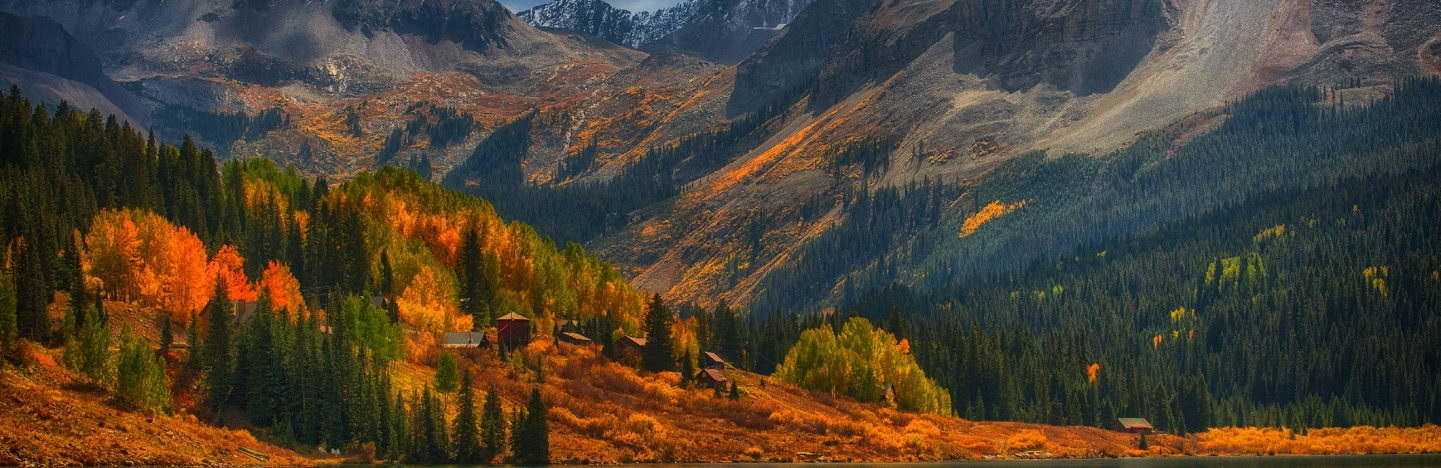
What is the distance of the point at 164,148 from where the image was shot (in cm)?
17012

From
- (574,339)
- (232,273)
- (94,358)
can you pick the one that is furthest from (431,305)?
(94,358)

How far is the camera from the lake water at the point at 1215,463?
148 m

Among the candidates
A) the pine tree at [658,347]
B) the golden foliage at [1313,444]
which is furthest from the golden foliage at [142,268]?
the golden foliage at [1313,444]

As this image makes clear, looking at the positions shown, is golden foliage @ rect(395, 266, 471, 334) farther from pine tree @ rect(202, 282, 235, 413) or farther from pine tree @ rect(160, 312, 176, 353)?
pine tree @ rect(202, 282, 235, 413)

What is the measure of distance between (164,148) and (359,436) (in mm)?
65553

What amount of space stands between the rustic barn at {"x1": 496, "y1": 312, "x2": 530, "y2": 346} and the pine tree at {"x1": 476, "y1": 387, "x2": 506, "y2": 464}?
126 feet

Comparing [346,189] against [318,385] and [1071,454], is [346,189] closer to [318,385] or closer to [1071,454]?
[318,385]

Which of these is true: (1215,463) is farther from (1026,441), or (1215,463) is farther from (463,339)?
→ (463,339)

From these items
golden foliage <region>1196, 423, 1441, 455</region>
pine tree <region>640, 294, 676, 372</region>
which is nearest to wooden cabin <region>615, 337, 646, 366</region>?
pine tree <region>640, 294, 676, 372</region>

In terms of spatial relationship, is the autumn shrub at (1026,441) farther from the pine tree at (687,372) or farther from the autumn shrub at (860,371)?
the pine tree at (687,372)

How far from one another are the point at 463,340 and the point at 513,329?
7.91m

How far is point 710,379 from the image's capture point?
163375mm

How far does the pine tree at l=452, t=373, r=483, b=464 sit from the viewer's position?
397ft

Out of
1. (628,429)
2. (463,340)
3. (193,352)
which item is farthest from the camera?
(463,340)
